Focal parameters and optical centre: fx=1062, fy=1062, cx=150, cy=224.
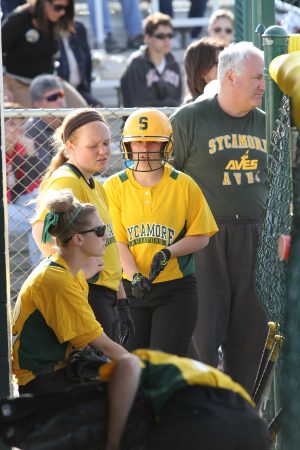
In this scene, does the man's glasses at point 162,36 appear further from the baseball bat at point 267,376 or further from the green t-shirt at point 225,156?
the baseball bat at point 267,376

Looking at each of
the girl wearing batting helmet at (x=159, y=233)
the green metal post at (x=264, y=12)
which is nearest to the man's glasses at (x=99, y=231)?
the girl wearing batting helmet at (x=159, y=233)

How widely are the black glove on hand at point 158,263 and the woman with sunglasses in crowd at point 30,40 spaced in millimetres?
4352

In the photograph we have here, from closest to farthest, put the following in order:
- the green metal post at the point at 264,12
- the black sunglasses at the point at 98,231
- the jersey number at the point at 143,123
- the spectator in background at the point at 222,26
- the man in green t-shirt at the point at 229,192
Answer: the black sunglasses at the point at 98,231 < the jersey number at the point at 143,123 < the man in green t-shirt at the point at 229,192 < the green metal post at the point at 264,12 < the spectator in background at the point at 222,26

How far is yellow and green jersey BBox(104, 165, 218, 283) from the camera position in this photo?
5852 mm

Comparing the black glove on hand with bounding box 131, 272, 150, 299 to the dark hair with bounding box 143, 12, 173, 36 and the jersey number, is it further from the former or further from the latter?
the dark hair with bounding box 143, 12, 173, 36

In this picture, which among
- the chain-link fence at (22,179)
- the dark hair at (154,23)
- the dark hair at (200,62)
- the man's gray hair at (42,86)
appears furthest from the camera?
the dark hair at (154,23)

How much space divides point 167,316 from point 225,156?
3.40ft

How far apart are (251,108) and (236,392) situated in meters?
3.09

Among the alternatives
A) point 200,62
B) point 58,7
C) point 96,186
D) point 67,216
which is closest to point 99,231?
point 67,216

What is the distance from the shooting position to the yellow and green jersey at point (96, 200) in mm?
5379

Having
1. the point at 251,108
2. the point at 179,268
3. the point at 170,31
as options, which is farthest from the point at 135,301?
the point at 170,31

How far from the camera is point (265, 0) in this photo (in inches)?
256

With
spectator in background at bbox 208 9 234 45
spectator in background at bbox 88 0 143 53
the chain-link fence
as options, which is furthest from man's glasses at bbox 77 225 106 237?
spectator in background at bbox 88 0 143 53

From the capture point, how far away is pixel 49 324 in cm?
435
